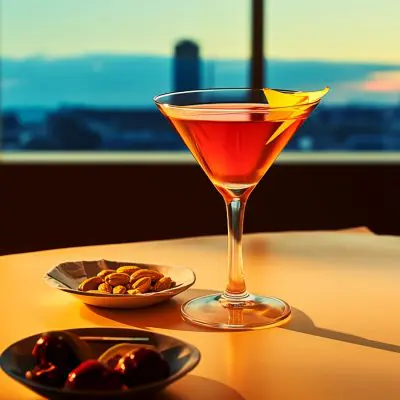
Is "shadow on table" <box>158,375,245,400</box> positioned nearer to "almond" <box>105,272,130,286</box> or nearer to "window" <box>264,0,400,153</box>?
"almond" <box>105,272,130,286</box>

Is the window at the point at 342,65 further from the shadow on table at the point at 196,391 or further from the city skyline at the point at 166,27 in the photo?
the shadow on table at the point at 196,391

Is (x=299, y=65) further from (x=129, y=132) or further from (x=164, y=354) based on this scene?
(x=164, y=354)

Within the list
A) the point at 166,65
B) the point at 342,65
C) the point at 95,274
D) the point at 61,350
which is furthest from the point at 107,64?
the point at 61,350

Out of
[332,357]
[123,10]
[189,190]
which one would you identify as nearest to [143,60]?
[123,10]

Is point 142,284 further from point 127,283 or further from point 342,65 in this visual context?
point 342,65

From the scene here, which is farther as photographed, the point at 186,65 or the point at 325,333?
the point at 186,65

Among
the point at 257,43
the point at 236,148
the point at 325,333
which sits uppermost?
the point at 257,43

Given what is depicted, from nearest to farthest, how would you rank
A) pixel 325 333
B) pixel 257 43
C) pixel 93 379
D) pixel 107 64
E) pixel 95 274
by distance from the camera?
pixel 93 379
pixel 325 333
pixel 95 274
pixel 257 43
pixel 107 64
